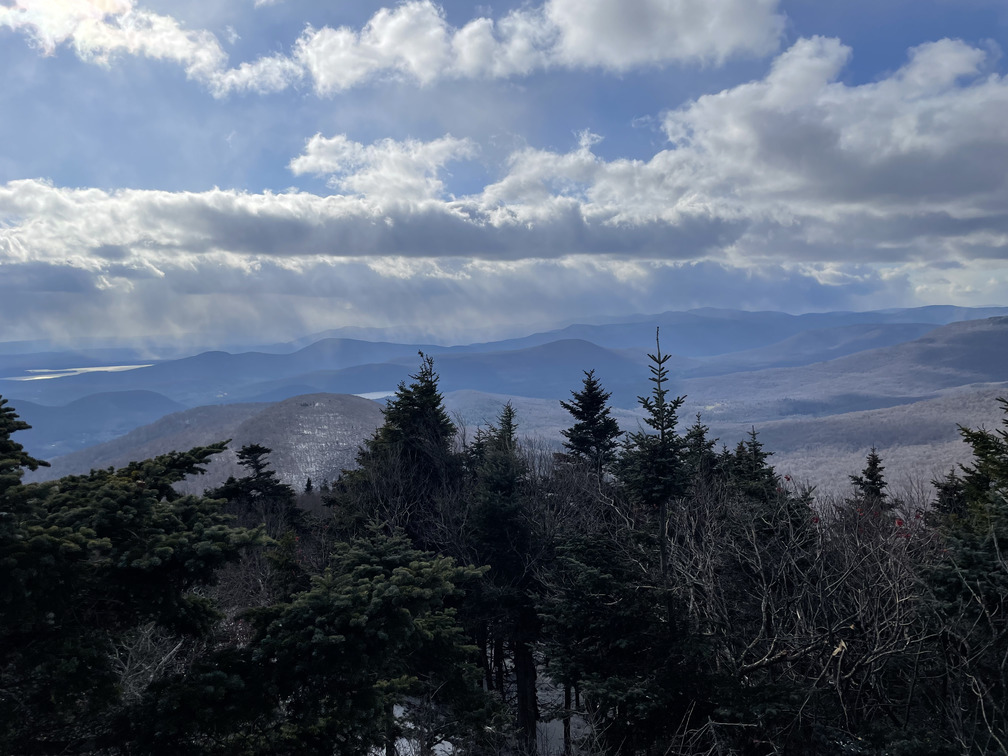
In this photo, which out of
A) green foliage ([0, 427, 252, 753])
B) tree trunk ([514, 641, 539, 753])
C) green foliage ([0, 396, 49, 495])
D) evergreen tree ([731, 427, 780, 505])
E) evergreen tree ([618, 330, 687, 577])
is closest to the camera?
green foliage ([0, 427, 252, 753])

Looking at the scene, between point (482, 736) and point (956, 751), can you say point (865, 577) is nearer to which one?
point (956, 751)

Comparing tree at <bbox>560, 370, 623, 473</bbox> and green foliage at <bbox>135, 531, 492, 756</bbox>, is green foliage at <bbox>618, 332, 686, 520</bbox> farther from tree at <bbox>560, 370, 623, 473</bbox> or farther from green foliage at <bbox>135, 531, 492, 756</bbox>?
tree at <bbox>560, 370, 623, 473</bbox>

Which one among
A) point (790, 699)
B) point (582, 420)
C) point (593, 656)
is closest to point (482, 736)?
point (593, 656)

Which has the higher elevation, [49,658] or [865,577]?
[49,658]

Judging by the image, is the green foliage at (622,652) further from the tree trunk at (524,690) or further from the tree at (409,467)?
the tree at (409,467)

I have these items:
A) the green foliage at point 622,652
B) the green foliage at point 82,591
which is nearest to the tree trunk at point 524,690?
the green foliage at point 622,652

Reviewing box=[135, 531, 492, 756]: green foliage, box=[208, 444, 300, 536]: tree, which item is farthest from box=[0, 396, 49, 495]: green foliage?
box=[208, 444, 300, 536]: tree

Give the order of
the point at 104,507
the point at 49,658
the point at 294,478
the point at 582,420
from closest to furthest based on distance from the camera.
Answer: the point at 49,658
the point at 104,507
the point at 582,420
the point at 294,478

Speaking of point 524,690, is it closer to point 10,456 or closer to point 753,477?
point 753,477
